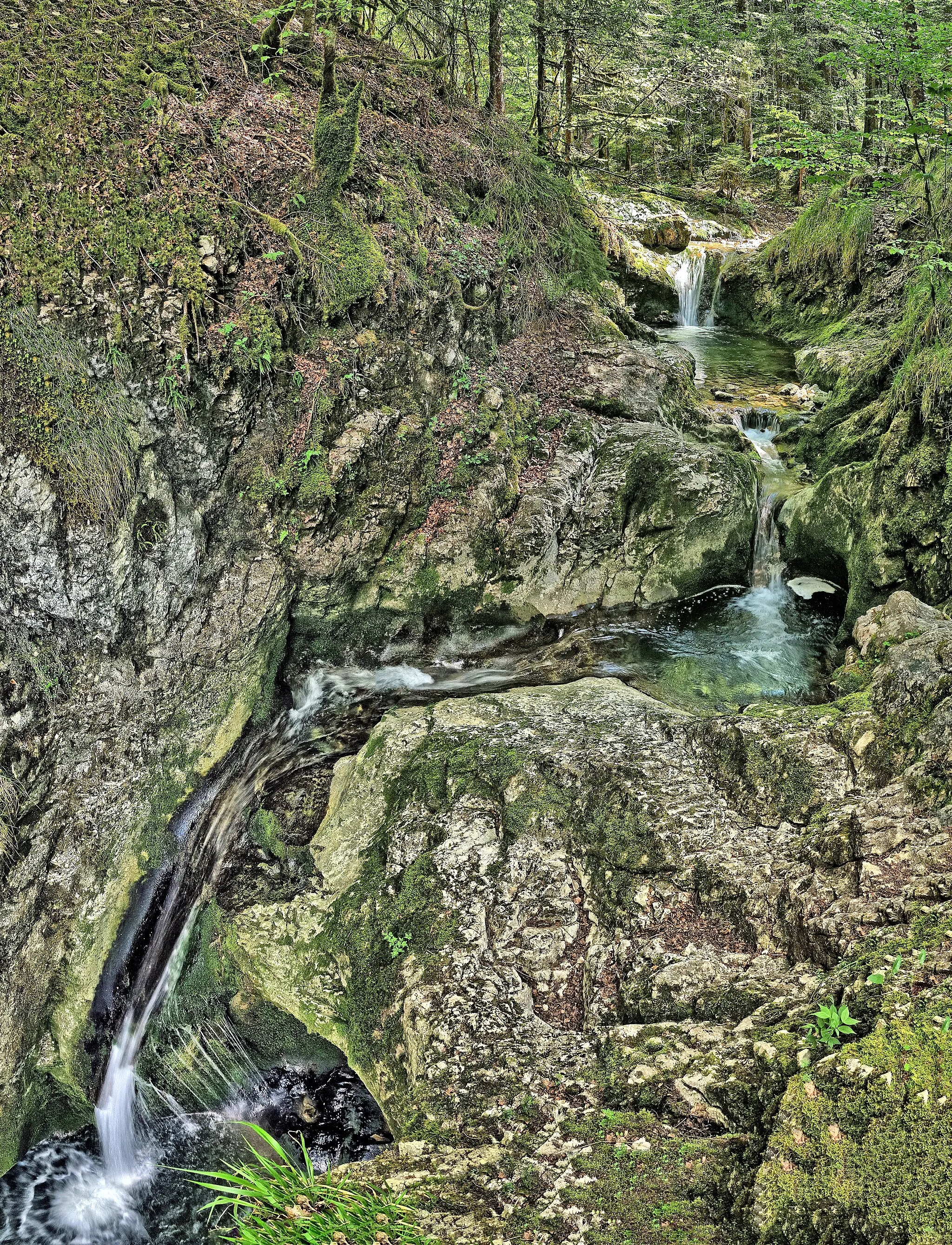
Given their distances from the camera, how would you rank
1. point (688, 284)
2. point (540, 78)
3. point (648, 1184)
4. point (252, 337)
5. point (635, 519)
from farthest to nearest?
point (688, 284) → point (540, 78) → point (635, 519) → point (252, 337) → point (648, 1184)

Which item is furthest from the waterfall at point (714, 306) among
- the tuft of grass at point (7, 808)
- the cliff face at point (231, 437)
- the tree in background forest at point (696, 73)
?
the tuft of grass at point (7, 808)

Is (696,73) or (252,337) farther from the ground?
(696,73)

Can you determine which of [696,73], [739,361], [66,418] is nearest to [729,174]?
[696,73]

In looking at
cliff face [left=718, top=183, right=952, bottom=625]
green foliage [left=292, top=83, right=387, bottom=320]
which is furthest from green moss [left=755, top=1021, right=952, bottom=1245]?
green foliage [left=292, top=83, right=387, bottom=320]

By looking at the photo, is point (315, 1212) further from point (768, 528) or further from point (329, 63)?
point (329, 63)

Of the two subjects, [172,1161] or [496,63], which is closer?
[172,1161]

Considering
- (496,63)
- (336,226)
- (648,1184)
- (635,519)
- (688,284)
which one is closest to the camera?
(648,1184)
